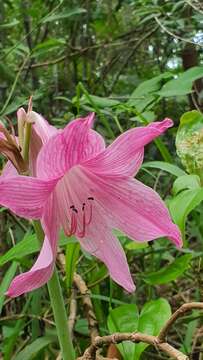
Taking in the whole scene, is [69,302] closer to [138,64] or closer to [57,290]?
[57,290]

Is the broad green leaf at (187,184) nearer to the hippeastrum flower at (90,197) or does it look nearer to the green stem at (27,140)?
the hippeastrum flower at (90,197)

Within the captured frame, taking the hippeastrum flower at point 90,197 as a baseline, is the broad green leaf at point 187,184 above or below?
below

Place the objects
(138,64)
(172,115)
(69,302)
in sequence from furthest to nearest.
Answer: (138,64) → (172,115) → (69,302)

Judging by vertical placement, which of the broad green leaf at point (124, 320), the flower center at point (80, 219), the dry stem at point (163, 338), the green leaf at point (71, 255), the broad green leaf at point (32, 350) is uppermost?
the flower center at point (80, 219)

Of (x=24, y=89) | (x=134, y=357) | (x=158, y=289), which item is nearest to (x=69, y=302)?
(x=134, y=357)

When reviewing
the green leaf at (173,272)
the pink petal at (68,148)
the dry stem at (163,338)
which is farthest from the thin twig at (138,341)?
the green leaf at (173,272)

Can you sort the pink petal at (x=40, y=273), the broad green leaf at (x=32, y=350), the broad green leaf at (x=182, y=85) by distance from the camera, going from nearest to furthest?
the pink petal at (x=40, y=273) → the broad green leaf at (x=32, y=350) → the broad green leaf at (x=182, y=85)
